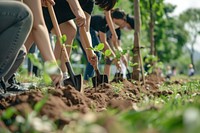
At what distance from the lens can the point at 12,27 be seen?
8.39 ft

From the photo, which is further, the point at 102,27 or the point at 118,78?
the point at 102,27

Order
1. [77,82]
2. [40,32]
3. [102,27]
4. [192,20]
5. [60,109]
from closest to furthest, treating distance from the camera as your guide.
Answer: [60,109] < [40,32] < [77,82] < [102,27] < [192,20]

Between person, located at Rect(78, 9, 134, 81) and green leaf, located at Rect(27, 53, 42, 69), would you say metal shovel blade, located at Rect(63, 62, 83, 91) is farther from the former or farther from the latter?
person, located at Rect(78, 9, 134, 81)

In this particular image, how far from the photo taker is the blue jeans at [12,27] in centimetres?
244

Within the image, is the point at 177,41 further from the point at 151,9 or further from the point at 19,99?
the point at 19,99

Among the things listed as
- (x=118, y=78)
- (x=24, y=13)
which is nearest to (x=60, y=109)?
(x=24, y=13)

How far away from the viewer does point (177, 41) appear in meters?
53.5

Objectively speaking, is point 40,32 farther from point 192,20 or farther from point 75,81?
point 192,20

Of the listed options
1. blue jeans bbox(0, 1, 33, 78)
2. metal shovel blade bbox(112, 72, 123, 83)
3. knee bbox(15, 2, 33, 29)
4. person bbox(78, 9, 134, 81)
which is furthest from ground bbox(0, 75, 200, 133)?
person bbox(78, 9, 134, 81)

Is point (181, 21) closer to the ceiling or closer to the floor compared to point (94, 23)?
closer to the floor

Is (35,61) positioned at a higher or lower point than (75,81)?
higher

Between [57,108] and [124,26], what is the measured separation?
571 centimetres

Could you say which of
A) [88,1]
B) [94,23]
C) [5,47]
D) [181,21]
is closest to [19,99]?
[5,47]

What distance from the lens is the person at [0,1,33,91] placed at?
244 centimetres
